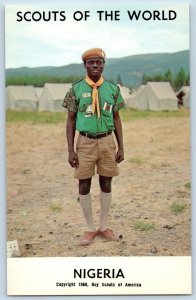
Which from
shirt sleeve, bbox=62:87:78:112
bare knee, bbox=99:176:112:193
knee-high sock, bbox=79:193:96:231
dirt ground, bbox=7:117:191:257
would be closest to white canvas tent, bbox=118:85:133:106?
dirt ground, bbox=7:117:191:257

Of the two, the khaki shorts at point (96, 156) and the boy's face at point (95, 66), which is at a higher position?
the boy's face at point (95, 66)

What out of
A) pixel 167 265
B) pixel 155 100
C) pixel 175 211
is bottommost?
pixel 167 265

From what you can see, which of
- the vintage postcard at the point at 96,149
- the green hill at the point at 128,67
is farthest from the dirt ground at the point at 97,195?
the green hill at the point at 128,67

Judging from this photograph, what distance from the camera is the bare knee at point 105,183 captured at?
405 centimetres

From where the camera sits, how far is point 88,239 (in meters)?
4.05

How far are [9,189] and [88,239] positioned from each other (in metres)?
0.43

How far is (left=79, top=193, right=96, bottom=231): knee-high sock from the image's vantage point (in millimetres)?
4051

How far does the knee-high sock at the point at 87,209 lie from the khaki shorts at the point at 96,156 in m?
0.10

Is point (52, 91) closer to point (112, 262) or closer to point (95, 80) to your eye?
point (95, 80)

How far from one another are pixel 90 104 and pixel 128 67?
0.24 m

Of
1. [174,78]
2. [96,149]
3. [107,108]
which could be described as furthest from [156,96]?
[96,149]

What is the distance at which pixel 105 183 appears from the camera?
4059 mm

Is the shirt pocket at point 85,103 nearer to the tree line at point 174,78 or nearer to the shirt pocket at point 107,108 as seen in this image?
the shirt pocket at point 107,108

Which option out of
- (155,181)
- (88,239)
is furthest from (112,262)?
(155,181)
